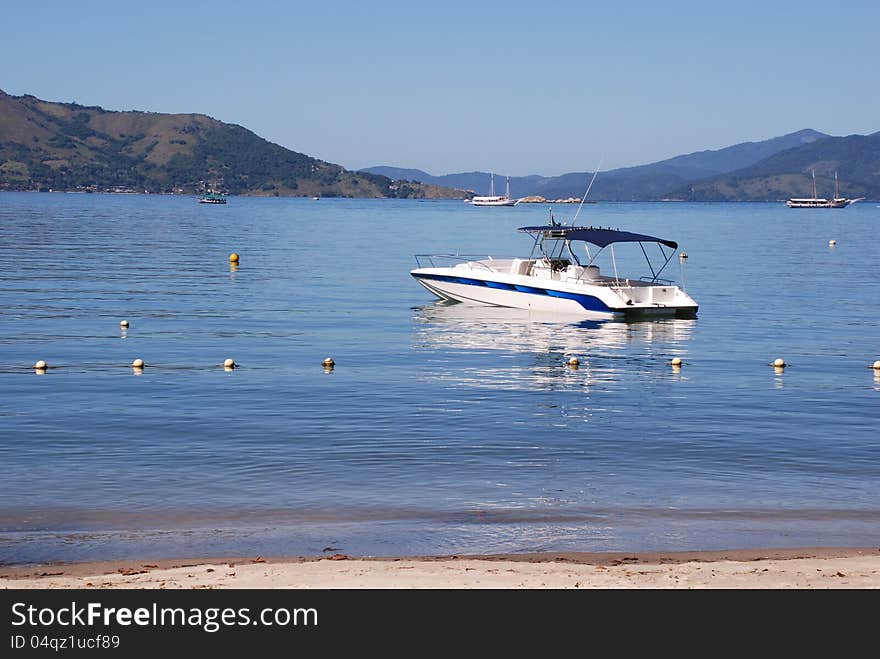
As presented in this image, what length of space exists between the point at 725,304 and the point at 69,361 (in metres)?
32.1

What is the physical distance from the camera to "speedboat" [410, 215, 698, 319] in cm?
4472

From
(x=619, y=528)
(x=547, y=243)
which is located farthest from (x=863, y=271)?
(x=619, y=528)

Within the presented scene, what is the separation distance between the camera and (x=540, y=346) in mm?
38062

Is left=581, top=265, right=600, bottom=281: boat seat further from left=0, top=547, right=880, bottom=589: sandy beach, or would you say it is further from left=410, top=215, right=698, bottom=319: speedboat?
left=0, top=547, right=880, bottom=589: sandy beach

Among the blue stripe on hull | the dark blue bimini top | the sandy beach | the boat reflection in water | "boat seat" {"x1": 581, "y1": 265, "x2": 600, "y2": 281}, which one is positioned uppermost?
the dark blue bimini top

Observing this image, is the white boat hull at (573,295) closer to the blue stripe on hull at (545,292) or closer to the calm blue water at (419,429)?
the blue stripe on hull at (545,292)

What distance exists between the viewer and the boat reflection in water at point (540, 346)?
3209cm

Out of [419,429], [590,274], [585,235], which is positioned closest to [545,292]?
[590,274]

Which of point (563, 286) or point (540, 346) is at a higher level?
point (563, 286)

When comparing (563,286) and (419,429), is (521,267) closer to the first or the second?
(563,286)

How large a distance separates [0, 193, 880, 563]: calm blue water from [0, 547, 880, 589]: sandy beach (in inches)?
37.1

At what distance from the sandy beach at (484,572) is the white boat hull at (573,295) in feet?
97.5

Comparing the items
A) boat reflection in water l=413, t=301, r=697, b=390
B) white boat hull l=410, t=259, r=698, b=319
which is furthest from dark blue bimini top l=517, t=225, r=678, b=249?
boat reflection in water l=413, t=301, r=697, b=390

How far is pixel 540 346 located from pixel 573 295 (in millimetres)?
7452
